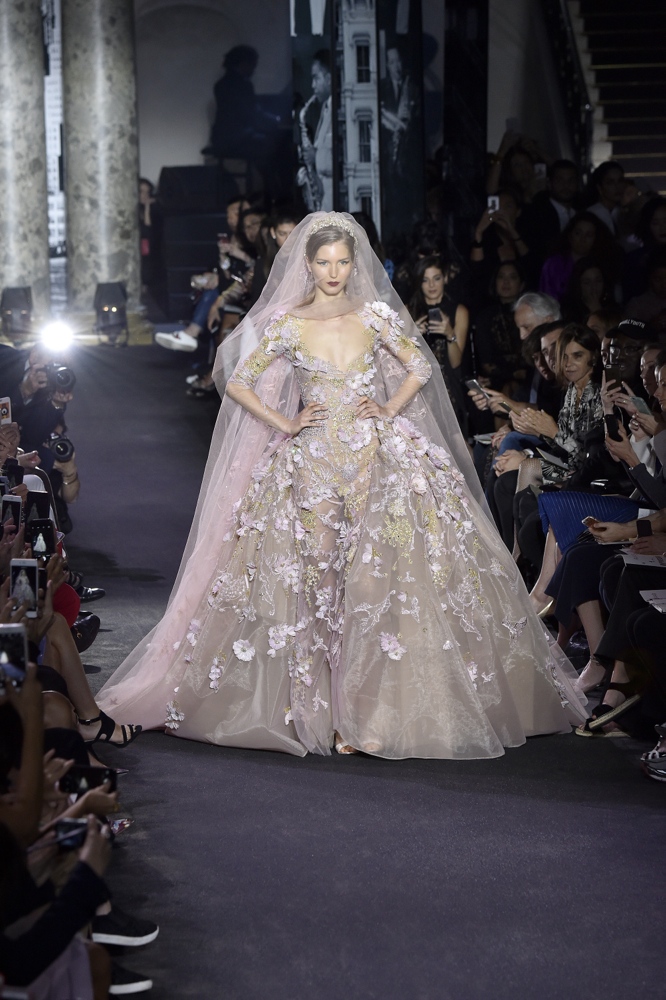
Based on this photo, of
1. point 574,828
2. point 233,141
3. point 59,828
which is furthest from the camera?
point 233,141

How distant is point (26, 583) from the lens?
137 inches

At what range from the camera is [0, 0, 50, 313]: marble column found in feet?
34.1

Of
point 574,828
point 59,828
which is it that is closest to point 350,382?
point 574,828

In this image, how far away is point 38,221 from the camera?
10.8 metres

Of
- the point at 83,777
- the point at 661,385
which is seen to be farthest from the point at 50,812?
the point at 661,385

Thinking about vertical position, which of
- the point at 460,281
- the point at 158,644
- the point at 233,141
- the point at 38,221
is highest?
the point at 233,141

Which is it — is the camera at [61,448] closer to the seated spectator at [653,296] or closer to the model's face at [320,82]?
the seated spectator at [653,296]

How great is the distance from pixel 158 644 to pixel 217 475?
1.84 ft

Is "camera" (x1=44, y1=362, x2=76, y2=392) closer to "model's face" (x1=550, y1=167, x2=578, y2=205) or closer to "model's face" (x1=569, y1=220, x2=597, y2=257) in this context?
"model's face" (x1=569, y1=220, x2=597, y2=257)

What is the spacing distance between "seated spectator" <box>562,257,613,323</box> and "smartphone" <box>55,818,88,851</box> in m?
4.94

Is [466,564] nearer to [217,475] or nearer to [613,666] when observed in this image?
[613,666]

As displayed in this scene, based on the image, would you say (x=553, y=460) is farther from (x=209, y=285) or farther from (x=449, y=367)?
(x=209, y=285)

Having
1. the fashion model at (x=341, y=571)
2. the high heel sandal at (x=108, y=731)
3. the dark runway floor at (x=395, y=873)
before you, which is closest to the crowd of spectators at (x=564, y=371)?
the fashion model at (x=341, y=571)
